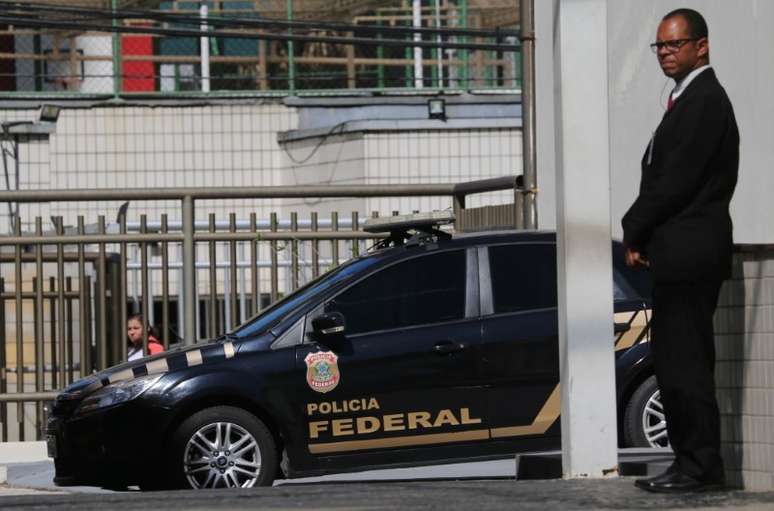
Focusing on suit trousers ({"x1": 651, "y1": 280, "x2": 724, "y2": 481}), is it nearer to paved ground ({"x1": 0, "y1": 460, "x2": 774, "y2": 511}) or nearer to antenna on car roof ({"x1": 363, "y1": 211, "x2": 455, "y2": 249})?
paved ground ({"x1": 0, "y1": 460, "x2": 774, "y2": 511})

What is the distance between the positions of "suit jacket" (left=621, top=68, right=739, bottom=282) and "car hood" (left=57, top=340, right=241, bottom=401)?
14.3 feet

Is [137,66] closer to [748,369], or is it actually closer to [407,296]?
[407,296]

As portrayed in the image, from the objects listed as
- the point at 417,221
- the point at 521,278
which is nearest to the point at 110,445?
the point at 417,221

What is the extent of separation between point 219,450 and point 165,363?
0.61 meters

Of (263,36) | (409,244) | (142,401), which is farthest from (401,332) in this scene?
(263,36)

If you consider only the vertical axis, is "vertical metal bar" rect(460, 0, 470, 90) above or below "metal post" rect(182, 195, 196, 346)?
Result: above

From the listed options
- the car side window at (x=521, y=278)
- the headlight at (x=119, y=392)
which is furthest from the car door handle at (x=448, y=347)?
the headlight at (x=119, y=392)

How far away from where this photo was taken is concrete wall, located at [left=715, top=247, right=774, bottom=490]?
6684 millimetres

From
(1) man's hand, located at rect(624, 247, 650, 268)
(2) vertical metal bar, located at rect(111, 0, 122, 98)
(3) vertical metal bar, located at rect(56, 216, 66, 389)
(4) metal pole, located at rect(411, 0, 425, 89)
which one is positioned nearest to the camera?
(1) man's hand, located at rect(624, 247, 650, 268)

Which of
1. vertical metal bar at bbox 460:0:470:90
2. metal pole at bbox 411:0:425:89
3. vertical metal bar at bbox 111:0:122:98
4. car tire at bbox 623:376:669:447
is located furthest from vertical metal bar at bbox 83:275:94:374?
metal pole at bbox 411:0:425:89

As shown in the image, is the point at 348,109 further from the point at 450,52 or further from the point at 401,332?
the point at 401,332

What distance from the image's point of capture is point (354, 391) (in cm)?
1045

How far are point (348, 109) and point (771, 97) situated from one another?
1334 cm

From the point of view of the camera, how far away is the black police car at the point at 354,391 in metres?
10.4
